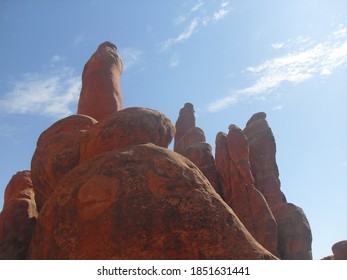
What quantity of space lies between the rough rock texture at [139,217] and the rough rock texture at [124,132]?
193 centimetres

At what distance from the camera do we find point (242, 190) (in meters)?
26.4

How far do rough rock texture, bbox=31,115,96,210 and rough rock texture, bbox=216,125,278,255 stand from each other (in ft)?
55.2

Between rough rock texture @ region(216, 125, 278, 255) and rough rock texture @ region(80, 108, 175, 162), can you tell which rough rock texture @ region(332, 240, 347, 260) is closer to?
rough rock texture @ region(216, 125, 278, 255)

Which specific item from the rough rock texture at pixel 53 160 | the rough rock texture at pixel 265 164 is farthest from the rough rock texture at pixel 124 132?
the rough rock texture at pixel 265 164

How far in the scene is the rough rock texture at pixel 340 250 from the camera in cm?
2405

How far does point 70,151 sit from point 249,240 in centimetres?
576

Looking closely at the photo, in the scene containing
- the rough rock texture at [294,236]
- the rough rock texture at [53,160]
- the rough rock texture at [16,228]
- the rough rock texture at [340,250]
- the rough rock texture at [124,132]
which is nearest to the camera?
the rough rock texture at [16,228]

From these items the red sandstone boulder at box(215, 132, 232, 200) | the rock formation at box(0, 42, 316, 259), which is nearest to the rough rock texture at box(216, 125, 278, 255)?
the red sandstone boulder at box(215, 132, 232, 200)

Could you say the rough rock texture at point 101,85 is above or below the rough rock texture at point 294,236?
above

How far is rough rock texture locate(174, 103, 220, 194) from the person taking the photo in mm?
28203

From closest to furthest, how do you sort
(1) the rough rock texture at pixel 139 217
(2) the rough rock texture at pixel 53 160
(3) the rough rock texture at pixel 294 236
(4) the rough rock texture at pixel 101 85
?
(1) the rough rock texture at pixel 139 217 → (2) the rough rock texture at pixel 53 160 → (4) the rough rock texture at pixel 101 85 → (3) the rough rock texture at pixel 294 236

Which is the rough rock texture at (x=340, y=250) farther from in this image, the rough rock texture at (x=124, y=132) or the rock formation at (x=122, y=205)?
the rough rock texture at (x=124, y=132)

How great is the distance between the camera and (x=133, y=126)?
358 inches

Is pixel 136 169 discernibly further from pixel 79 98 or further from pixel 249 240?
pixel 79 98
